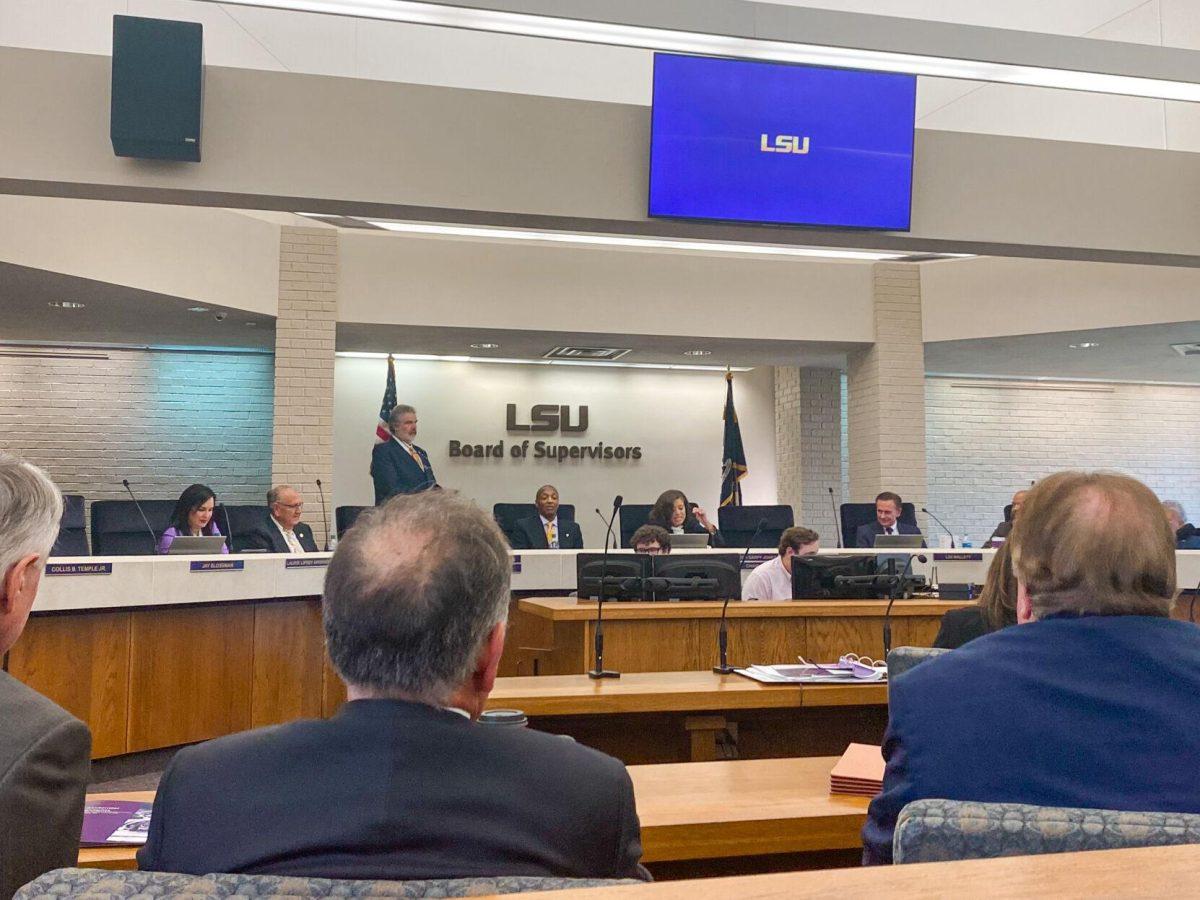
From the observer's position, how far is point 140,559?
16.3ft

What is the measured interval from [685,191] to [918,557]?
106 inches

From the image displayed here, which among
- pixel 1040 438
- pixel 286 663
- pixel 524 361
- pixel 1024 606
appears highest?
pixel 524 361

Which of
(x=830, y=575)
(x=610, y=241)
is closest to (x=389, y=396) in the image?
(x=610, y=241)

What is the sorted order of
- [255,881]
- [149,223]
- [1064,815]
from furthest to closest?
[149,223] → [1064,815] → [255,881]

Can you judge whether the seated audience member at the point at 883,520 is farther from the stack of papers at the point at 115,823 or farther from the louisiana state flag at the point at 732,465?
the stack of papers at the point at 115,823

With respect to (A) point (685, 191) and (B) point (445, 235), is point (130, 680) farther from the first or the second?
(B) point (445, 235)

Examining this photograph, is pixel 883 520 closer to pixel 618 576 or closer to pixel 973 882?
pixel 618 576

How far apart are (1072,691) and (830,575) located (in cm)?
308

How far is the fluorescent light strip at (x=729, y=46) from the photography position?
4578 mm

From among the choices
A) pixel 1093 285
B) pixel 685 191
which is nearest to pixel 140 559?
pixel 685 191

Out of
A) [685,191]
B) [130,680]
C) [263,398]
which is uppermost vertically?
[685,191]

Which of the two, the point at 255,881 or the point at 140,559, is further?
the point at 140,559

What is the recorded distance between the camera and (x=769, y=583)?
544 centimetres

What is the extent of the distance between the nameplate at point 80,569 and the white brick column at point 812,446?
707 cm
